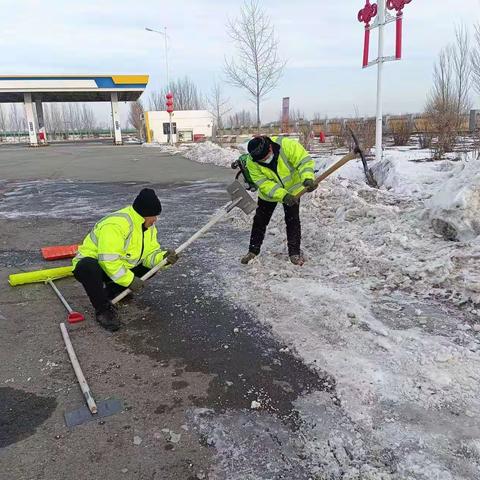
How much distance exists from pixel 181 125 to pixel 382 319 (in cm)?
4388

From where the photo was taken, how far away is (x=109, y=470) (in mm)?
2111

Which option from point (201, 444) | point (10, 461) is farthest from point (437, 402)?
point (10, 461)

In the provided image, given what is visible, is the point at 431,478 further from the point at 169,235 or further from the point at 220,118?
the point at 220,118

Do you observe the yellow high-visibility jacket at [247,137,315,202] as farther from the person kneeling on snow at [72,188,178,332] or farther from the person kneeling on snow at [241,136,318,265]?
the person kneeling on snow at [72,188,178,332]

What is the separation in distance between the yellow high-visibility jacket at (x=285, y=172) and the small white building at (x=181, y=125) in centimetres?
4025

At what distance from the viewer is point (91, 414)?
2.52 metres

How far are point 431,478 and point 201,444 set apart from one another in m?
1.08

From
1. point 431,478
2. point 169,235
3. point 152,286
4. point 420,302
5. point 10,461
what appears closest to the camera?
point 431,478

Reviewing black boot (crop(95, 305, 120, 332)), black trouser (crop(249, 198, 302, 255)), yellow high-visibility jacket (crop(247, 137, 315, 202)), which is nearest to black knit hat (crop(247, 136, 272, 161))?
yellow high-visibility jacket (crop(247, 137, 315, 202))

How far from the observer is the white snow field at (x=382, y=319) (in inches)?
86.3

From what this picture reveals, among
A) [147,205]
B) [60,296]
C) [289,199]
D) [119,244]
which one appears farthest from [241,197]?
[60,296]

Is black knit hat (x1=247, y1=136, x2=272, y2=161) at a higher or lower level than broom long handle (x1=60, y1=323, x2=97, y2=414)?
higher

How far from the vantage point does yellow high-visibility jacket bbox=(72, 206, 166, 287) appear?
3.47 meters

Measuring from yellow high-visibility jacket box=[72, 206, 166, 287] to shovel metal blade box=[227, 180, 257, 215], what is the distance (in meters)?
1.12
